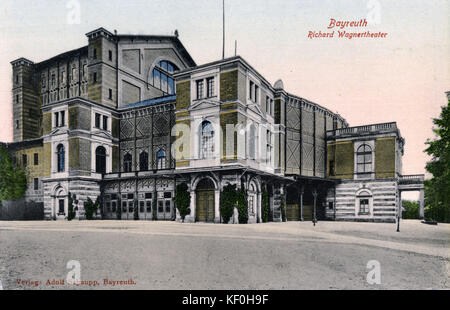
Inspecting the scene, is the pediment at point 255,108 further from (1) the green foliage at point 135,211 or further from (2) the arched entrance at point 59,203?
(2) the arched entrance at point 59,203

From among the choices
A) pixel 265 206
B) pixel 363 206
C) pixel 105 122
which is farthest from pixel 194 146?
pixel 363 206

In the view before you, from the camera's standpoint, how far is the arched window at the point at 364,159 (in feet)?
110

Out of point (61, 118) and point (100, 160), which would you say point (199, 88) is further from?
point (61, 118)

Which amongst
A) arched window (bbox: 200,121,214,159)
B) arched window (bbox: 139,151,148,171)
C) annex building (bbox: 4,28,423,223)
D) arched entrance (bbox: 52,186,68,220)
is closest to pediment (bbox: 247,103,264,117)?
annex building (bbox: 4,28,423,223)

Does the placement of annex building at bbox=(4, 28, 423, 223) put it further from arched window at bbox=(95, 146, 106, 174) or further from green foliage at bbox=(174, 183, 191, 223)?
green foliage at bbox=(174, 183, 191, 223)

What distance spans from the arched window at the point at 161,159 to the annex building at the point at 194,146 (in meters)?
0.12

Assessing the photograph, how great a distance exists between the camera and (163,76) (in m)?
44.9

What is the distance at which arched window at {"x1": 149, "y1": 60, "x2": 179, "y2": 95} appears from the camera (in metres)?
43.2

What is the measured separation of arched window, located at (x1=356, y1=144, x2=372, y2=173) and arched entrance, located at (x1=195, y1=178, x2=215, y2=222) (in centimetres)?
1812
